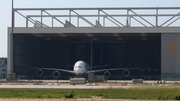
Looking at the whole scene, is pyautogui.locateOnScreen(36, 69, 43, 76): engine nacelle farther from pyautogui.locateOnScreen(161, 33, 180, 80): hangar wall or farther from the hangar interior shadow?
pyautogui.locateOnScreen(161, 33, 180, 80): hangar wall

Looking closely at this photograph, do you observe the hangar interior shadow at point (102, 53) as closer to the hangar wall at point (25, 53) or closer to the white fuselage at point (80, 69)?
the hangar wall at point (25, 53)

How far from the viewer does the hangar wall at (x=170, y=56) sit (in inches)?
3243

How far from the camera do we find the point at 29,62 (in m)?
96.0

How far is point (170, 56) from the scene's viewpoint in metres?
82.6

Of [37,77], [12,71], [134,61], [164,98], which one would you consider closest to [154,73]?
[134,61]

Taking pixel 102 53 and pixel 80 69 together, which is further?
pixel 102 53

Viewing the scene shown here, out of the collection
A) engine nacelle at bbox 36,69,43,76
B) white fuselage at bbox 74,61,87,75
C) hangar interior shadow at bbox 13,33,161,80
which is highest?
hangar interior shadow at bbox 13,33,161,80

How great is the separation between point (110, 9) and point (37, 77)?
21432mm

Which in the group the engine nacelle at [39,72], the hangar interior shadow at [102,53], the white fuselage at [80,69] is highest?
the hangar interior shadow at [102,53]

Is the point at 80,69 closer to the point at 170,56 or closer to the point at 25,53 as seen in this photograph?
the point at 25,53

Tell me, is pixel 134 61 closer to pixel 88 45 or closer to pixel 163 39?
pixel 88 45

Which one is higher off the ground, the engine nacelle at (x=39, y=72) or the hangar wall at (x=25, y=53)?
the hangar wall at (x=25, y=53)

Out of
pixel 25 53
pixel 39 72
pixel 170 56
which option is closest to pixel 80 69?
pixel 39 72

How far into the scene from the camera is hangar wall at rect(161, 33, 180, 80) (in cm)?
8238
